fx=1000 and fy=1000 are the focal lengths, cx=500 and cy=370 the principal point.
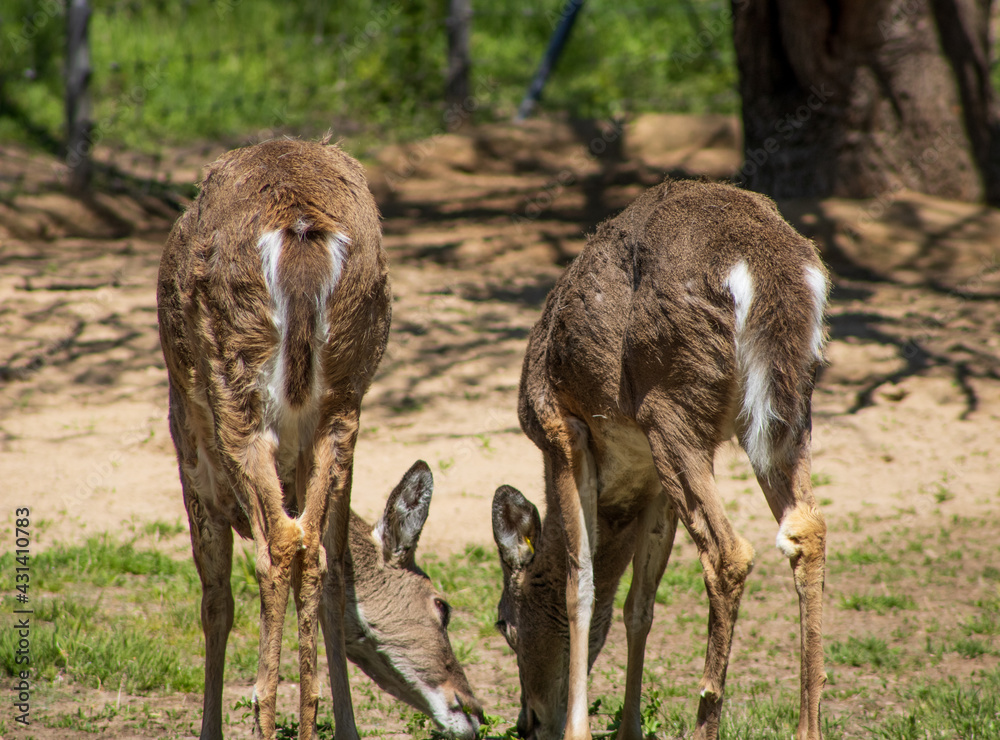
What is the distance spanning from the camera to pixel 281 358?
3.26m

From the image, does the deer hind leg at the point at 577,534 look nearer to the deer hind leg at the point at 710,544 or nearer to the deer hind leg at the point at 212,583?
the deer hind leg at the point at 710,544

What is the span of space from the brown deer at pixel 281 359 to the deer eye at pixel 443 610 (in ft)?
2.72

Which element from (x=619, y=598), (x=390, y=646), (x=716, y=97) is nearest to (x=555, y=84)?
(x=716, y=97)

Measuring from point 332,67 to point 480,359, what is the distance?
9.75 meters

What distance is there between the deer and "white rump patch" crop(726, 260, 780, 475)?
1.26 metres

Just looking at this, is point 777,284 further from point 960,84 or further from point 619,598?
point 960,84

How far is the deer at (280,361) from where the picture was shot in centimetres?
324

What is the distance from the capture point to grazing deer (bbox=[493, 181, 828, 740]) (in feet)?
10.8

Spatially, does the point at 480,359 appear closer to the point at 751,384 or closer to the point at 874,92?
the point at 751,384
